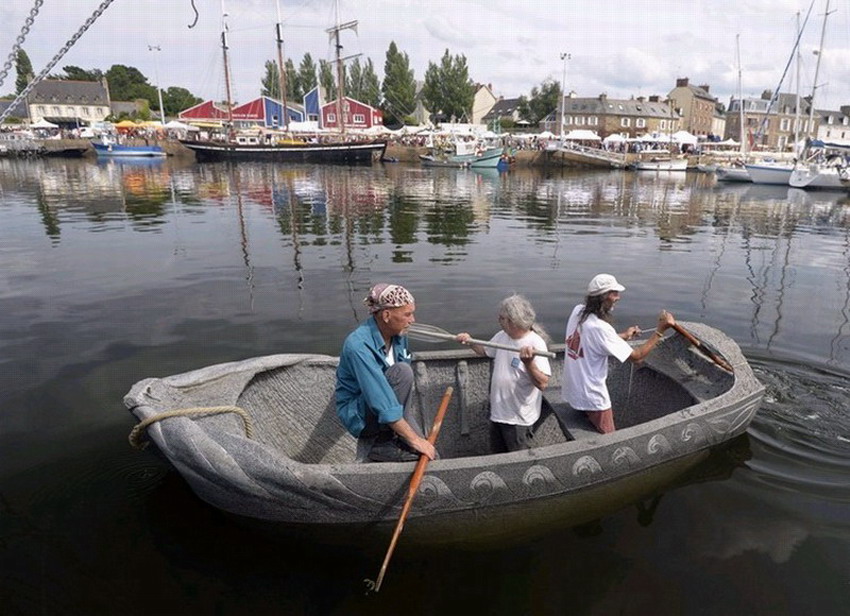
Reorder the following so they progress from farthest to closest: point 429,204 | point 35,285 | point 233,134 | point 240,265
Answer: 1. point 233,134
2. point 429,204
3. point 240,265
4. point 35,285

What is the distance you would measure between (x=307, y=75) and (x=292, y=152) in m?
45.7

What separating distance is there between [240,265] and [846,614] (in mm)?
13336

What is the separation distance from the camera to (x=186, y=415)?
436 cm

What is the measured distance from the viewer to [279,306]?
1093 centimetres

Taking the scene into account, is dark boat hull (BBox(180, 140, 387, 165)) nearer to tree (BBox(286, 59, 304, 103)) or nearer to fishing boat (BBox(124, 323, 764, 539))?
tree (BBox(286, 59, 304, 103))

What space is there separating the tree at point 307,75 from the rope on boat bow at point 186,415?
337ft

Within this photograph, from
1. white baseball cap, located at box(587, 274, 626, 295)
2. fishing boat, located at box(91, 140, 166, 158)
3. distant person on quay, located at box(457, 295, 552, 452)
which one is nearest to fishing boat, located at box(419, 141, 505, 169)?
fishing boat, located at box(91, 140, 166, 158)

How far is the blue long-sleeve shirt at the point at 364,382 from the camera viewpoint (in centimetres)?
411

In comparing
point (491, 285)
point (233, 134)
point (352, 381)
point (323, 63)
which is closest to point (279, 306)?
point (491, 285)

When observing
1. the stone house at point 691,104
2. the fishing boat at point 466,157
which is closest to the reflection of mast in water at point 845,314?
the fishing boat at point 466,157

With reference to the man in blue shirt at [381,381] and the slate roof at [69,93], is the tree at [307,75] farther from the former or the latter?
the man in blue shirt at [381,381]

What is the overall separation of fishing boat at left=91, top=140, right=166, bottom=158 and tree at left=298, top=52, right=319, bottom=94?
40.3 m

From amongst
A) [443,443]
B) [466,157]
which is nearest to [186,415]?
[443,443]

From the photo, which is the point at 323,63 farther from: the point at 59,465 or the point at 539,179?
the point at 59,465
